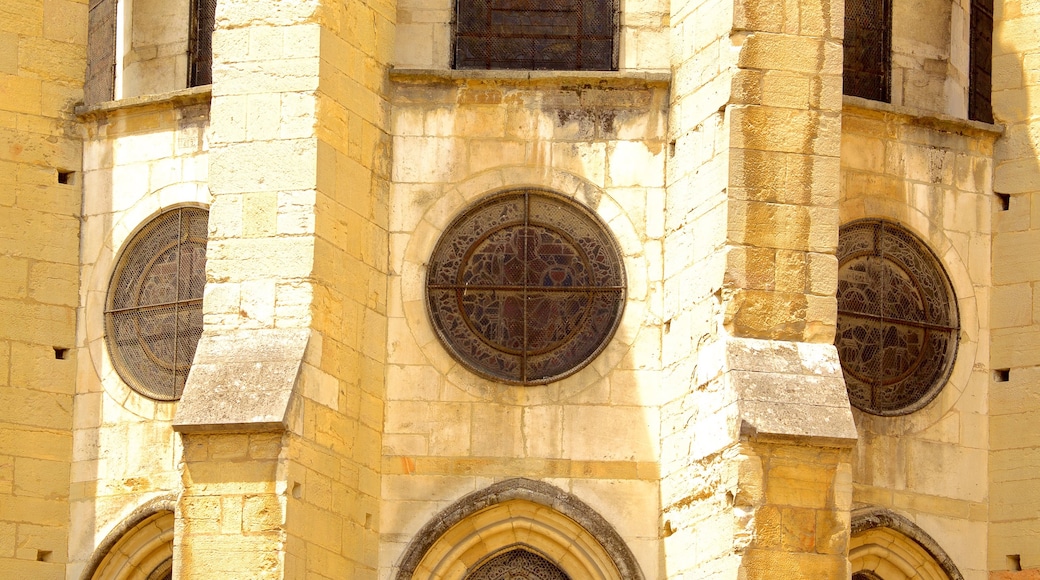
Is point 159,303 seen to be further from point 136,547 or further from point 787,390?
point 787,390

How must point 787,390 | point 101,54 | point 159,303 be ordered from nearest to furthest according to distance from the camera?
point 787,390 < point 159,303 < point 101,54

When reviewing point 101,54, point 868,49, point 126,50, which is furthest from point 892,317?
point 101,54

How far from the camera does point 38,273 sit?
18.3m

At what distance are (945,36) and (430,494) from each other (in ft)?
18.3

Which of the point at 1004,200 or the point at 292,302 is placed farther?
the point at 1004,200

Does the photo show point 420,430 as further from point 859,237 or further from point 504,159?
point 859,237

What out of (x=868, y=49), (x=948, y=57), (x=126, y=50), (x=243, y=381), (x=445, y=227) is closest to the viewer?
(x=243, y=381)

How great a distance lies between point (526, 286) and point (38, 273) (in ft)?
12.2

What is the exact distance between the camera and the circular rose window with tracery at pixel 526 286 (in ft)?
56.6

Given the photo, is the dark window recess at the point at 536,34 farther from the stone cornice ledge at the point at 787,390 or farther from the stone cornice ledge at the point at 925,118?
the stone cornice ledge at the point at 787,390

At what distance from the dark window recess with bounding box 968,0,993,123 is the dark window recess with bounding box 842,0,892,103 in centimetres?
83

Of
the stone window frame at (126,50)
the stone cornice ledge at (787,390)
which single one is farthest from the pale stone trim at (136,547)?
the stone cornice ledge at (787,390)

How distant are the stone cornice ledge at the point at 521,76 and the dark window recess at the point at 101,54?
10.1ft

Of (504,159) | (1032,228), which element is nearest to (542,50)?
(504,159)
